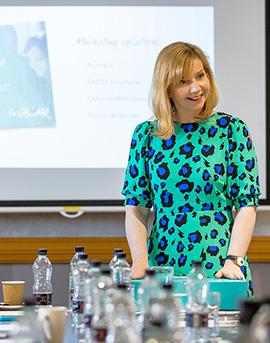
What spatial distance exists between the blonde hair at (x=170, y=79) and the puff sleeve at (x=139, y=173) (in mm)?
60

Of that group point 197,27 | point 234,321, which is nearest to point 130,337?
point 234,321

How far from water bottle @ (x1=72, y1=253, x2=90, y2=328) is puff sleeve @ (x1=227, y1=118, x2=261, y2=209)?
0.70m

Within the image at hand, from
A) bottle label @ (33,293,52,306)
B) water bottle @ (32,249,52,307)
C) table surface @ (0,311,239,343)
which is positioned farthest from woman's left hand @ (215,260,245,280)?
water bottle @ (32,249,52,307)

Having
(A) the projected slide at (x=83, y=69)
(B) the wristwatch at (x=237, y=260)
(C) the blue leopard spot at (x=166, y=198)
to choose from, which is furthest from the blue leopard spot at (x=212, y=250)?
(A) the projected slide at (x=83, y=69)

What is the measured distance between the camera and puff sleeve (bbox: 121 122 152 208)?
2.75 m

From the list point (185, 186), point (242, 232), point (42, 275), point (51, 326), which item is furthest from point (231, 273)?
point (42, 275)

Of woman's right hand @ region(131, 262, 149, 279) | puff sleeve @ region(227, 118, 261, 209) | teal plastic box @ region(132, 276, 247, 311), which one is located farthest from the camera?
puff sleeve @ region(227, 118, 261, 209)

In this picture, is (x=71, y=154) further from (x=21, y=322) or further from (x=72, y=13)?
(x=21, y=322)

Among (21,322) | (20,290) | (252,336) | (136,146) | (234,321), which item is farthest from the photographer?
(136,146)

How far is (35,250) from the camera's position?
4.01 metres

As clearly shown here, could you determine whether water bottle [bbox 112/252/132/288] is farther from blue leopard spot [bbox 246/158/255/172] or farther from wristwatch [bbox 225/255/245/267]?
blue leopard spot [bbox 246/158/255/172]

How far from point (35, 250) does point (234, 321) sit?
219 centimetres

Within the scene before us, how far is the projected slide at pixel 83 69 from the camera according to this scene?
4051mm

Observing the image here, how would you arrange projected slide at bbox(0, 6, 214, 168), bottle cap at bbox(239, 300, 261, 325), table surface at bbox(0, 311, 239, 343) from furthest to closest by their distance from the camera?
1. projected slide at bbox(0, 6, 214, 168)
2. bottle cap at bbox(239, 300, 261, 325)
3. table surface at bbox(0, 311, 239, 343)
